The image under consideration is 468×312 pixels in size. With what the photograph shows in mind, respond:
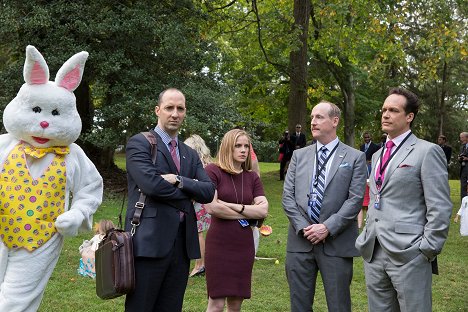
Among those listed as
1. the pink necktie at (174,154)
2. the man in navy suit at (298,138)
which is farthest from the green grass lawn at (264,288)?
the man in navy suit at (298,138)

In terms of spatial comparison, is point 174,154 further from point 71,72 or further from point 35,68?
point 35,68

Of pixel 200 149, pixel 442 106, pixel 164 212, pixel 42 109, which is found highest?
pixel 442 106

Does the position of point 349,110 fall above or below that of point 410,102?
above

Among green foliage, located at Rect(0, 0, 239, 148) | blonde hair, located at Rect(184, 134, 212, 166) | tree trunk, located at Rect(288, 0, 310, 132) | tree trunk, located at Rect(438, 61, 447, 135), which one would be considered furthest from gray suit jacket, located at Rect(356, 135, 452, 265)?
tree trunk, located at Rect(438, 61, 447, 135)

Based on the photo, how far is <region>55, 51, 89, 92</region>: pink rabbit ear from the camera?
461 cm

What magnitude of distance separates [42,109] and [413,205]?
288 centimetres

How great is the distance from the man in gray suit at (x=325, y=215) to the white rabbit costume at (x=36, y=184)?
1719mm

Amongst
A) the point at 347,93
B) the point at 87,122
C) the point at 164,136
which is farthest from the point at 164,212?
the point at 347,93

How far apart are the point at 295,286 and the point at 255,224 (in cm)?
84

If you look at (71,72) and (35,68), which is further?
(71,72)

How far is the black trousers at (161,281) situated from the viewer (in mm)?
4254

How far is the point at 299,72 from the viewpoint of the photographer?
18.5m

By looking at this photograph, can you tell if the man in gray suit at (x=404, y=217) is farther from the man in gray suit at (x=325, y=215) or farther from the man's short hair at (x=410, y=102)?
the man in gray suit at (x=325, y=215)

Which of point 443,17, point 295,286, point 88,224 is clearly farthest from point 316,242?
point 443,17
